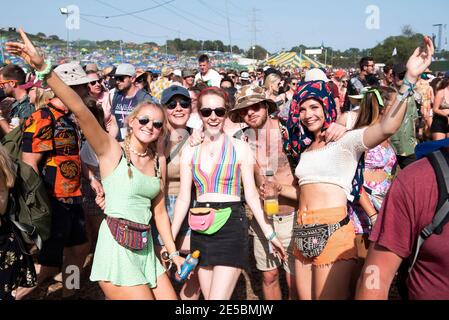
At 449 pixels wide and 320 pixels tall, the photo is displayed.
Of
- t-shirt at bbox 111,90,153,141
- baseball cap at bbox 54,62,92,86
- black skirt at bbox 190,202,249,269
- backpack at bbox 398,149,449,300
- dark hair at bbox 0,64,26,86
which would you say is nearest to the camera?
backpack at bbox 398,149,449,300

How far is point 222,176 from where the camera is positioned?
11.5ft

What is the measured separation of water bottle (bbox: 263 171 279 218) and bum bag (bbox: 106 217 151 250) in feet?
3.32

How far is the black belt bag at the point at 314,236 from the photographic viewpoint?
3.10 meters

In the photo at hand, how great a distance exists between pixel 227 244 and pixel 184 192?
567mm

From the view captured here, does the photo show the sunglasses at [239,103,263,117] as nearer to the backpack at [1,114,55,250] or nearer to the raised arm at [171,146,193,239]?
the raised arm at [171,146,193,239]

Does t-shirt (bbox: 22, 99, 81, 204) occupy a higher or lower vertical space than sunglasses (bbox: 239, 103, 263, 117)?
lower

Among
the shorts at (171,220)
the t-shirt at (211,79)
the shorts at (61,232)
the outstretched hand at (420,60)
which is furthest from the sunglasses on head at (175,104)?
the t-shirt at (211,79)

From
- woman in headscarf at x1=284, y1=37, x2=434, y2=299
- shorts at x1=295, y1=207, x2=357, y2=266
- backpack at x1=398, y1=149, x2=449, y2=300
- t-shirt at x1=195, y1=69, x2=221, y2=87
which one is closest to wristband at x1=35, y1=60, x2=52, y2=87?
woman in headscarf at x1=284, y1=37, x2=434, y2=299

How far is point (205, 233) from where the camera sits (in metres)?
3.45

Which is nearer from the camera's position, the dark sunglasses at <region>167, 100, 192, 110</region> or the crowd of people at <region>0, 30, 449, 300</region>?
the crowd of people at <region>0, 30, 449, 300</region>

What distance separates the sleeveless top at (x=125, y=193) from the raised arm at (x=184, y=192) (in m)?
0.44

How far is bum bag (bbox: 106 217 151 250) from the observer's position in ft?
10.2

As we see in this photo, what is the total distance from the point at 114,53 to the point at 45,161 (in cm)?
2621
